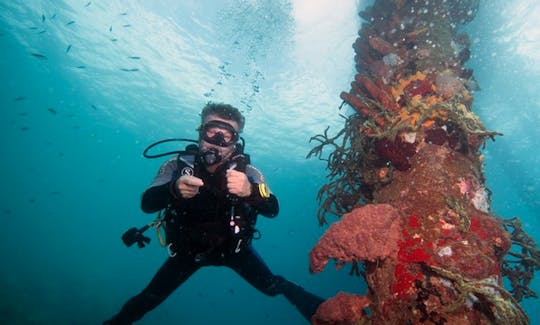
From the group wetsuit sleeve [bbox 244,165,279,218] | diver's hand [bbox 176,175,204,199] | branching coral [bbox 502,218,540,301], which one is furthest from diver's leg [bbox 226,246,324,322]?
branching coral [bbox 502,218,540,301]

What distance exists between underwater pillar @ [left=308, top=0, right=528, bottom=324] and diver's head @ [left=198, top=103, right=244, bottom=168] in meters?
1.84

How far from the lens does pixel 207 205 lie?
4492 millimetres

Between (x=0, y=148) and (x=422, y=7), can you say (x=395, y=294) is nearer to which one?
(x=422, y=7)

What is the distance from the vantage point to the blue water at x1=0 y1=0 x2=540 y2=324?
15414 mm

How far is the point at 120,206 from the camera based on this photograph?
313 ft

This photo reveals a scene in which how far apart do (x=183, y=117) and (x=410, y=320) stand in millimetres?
32203

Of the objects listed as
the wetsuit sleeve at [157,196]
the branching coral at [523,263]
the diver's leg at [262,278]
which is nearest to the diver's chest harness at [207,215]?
the wetsuit sleeve at [157,196]

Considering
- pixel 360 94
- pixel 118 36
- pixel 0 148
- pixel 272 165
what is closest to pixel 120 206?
pixel 0 148

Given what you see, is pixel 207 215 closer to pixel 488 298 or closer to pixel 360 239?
pixel 360 239

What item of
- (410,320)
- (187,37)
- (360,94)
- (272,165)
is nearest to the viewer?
(410,320)

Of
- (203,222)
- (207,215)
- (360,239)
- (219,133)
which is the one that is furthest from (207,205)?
(360,239)

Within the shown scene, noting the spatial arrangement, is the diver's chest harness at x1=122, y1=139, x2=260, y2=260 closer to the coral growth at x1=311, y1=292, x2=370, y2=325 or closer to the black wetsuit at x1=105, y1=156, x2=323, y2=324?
the black wetsuit at x1=105, y1=156, x2=323, y2=324

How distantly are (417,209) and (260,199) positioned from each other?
2.07 meters

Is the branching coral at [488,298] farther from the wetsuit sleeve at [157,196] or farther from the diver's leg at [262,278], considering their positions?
the wetsuit sleeve at [157,196]
